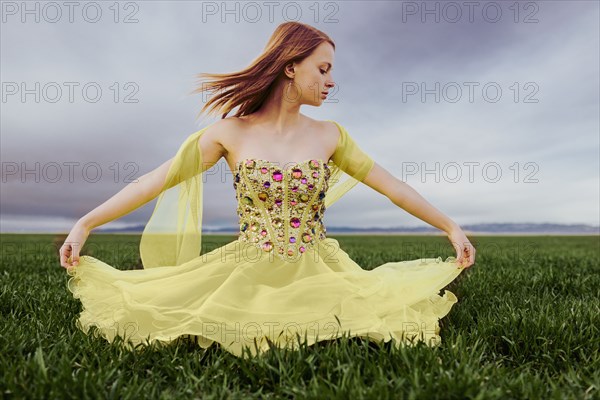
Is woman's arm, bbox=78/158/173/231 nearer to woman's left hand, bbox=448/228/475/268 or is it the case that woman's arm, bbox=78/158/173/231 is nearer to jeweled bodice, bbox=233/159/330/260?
jeweled bodice, bbox=233/159/330/260

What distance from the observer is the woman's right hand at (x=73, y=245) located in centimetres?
332

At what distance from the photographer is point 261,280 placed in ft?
11.1

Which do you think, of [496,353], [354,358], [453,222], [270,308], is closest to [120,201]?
[270,308]

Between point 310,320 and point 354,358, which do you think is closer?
Result: point 354,358

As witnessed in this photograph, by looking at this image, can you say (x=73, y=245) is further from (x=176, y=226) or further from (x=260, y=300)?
(x=260, y=300)

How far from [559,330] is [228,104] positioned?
9.42ft

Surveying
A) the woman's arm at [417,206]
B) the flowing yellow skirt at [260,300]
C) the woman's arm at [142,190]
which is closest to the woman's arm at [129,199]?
the woman's arm at [142,190]

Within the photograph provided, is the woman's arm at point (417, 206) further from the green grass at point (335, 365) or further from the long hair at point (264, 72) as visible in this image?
the long hair at point (264, 72)

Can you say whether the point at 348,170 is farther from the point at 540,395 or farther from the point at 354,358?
the point at 540,395

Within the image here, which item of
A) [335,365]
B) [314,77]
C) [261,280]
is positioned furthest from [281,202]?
[335,365]

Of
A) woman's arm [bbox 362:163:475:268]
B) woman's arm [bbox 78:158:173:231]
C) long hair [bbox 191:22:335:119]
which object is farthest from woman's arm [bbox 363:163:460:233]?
woman's arm [bbox 78:158:173:231]

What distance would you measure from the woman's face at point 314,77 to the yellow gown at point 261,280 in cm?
46

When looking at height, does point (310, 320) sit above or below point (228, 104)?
below

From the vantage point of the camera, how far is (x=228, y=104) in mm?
3775
